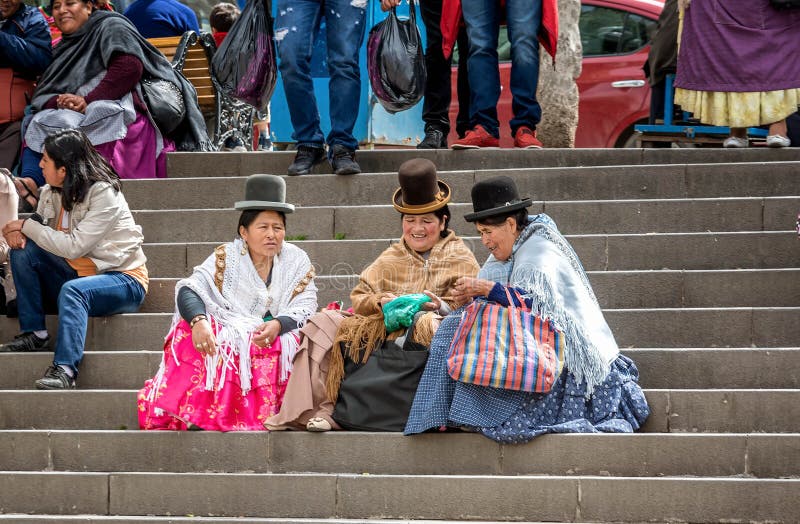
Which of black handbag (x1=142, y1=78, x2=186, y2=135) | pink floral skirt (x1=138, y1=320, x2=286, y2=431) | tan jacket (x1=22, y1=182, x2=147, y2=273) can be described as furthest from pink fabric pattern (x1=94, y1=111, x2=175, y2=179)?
pink floral skirt (x1=138, y1=320, x2=286, y2=431)

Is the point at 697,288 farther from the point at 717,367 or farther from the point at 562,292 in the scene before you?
the point at 562,292

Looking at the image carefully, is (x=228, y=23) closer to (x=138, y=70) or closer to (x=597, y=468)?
(x=138, y=70)

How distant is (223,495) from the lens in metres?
5.76

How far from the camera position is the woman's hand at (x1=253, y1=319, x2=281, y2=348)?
612cm

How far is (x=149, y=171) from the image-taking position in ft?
29.1

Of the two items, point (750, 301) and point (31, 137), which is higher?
point (31, 137)

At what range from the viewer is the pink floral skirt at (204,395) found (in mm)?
6086

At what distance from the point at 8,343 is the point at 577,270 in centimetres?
317

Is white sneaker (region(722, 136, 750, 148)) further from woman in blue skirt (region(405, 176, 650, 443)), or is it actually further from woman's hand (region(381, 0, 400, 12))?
woman in blue skirt (region(405, 176, 650, 443))

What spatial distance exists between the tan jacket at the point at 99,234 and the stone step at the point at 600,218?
0.80m

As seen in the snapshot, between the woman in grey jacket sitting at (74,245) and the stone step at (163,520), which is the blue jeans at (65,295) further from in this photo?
the stone step at (163,520)

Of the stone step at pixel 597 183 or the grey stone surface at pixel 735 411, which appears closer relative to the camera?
the grey stone surface at pixel 735 411

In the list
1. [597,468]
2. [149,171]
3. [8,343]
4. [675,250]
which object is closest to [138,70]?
[149,171]

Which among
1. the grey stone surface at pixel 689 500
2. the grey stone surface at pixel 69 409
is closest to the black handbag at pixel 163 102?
the grey stone surface at pixel 69 409
